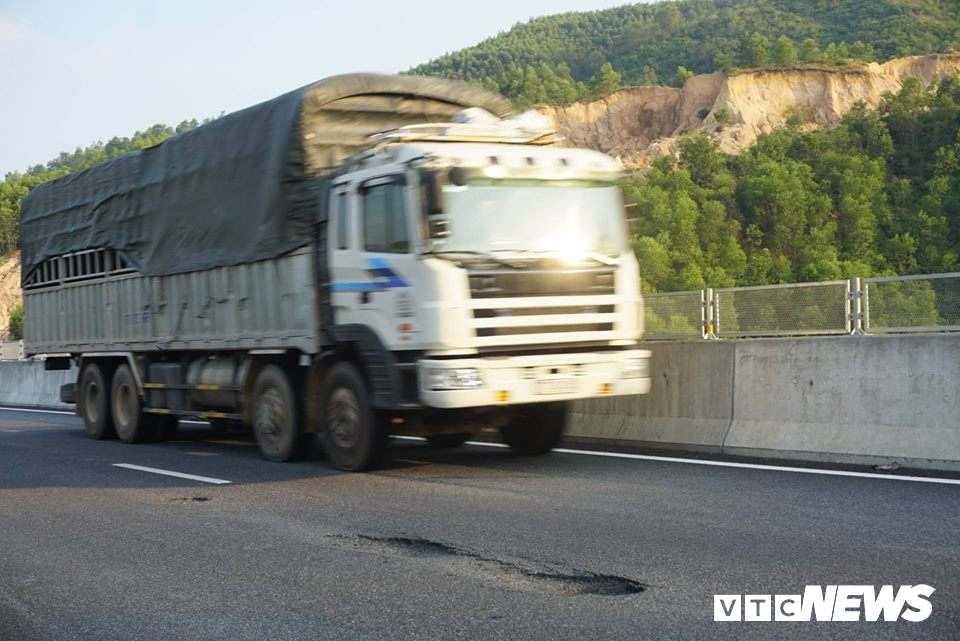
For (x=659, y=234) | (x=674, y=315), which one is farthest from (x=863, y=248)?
(x=674, y=315)

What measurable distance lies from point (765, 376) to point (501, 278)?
3100 mm

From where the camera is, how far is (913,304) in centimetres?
1125

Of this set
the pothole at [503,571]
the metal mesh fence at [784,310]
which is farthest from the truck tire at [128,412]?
the pothole at [503,571]

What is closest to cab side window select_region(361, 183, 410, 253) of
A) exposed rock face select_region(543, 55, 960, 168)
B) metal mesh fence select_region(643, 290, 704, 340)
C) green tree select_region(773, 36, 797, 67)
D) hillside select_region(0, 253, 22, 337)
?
metal mesh fence select_region(643, 290, 704, 340)

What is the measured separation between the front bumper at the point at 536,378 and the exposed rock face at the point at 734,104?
440 feet

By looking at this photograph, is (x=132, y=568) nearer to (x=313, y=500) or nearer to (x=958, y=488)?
(x=313, y=500)

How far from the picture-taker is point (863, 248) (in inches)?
4692

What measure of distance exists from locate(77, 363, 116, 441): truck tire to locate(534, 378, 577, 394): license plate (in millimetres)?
8146

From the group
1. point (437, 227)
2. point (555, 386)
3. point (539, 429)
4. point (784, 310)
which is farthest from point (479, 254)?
point (784, 310)

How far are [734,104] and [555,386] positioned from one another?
14110 centimetres

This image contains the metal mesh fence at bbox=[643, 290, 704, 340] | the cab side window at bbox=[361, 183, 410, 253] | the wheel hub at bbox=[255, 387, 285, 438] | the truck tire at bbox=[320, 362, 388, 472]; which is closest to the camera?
the cab side window at bbox=[361, 183, 410, 253]

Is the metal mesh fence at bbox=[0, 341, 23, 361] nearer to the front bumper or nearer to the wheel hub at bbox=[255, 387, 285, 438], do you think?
the wheel hub at bbox=[255, 387, 285, 438]

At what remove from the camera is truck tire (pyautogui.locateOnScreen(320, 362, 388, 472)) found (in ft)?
35.8

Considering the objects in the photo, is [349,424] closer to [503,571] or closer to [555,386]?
[555,386]
